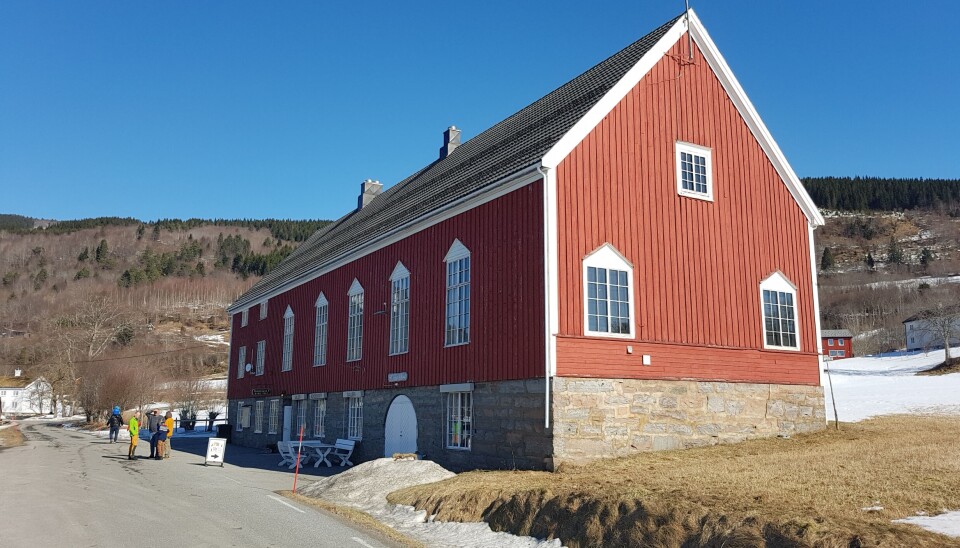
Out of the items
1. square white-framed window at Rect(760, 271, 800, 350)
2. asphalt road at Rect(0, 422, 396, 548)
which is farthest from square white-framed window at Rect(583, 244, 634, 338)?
asphalt road at Rect(0, 422, 396, 548)

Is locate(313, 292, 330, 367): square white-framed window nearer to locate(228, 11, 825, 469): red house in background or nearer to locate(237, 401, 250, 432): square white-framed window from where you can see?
locate(228, 11, 825, 469): red house in background

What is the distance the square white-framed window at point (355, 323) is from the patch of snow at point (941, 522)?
18.3 m

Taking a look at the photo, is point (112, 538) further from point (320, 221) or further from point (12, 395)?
point (320, 221)

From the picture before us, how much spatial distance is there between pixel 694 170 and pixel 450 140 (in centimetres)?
1309

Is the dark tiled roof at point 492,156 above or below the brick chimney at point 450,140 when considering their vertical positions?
below

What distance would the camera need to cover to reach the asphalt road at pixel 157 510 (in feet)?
32.9

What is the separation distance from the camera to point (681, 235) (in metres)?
18.0

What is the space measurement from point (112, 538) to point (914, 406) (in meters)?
26.6

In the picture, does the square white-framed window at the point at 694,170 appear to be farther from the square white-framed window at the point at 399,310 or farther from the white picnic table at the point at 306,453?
the white picnic table at the point at 306,453

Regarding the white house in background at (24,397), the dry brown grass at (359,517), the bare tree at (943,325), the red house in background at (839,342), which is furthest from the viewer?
the white house in background at (24,397)

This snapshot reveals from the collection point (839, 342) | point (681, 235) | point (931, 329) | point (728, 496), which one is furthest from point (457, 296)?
point (839, 342)

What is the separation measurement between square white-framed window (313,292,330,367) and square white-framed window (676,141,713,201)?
14.7 meters

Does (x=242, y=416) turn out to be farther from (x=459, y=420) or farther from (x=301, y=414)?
(x=459, y=420)

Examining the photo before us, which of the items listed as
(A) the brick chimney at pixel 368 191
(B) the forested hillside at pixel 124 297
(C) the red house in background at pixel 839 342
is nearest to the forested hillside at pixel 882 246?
(C) the red house in background at pixel 839 342
